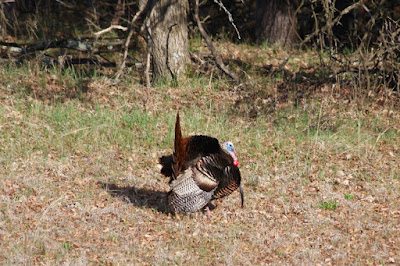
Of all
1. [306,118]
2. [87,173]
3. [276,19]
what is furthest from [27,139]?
[276,19]

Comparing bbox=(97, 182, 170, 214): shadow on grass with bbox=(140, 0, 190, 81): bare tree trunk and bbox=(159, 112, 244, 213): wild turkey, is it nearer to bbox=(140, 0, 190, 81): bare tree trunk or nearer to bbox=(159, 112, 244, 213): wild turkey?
bbox=(159, 112, 244, 213): wild turkey

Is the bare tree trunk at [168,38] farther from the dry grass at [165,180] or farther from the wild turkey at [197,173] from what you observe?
the wild turkey at [197,173]

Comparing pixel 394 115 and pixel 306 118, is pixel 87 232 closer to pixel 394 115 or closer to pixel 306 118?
pixel 306 118

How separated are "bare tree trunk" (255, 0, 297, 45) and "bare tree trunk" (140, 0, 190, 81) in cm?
371

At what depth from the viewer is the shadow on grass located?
774 centimetres

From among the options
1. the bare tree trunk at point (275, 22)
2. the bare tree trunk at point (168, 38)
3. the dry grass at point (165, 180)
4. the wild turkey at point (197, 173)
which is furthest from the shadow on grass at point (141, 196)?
the bare tree trunk at point (275, 22)

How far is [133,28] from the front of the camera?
36.2 feet

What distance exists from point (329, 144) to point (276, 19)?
5.96 meters

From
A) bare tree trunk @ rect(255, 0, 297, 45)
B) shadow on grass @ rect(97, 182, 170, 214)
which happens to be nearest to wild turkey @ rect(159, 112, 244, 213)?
shadow on grass @ rect(97, 182, 170, 214)

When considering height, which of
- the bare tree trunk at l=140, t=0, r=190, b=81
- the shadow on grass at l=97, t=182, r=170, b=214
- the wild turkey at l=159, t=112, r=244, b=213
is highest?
the bare tree trunk at l=140, t=0, r=190, b=81

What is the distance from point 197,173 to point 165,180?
154cm

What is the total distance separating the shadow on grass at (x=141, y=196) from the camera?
7.74 m

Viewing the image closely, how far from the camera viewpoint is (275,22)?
14.5 metres

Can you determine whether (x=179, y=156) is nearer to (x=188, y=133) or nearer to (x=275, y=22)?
(x=188, y=133)
